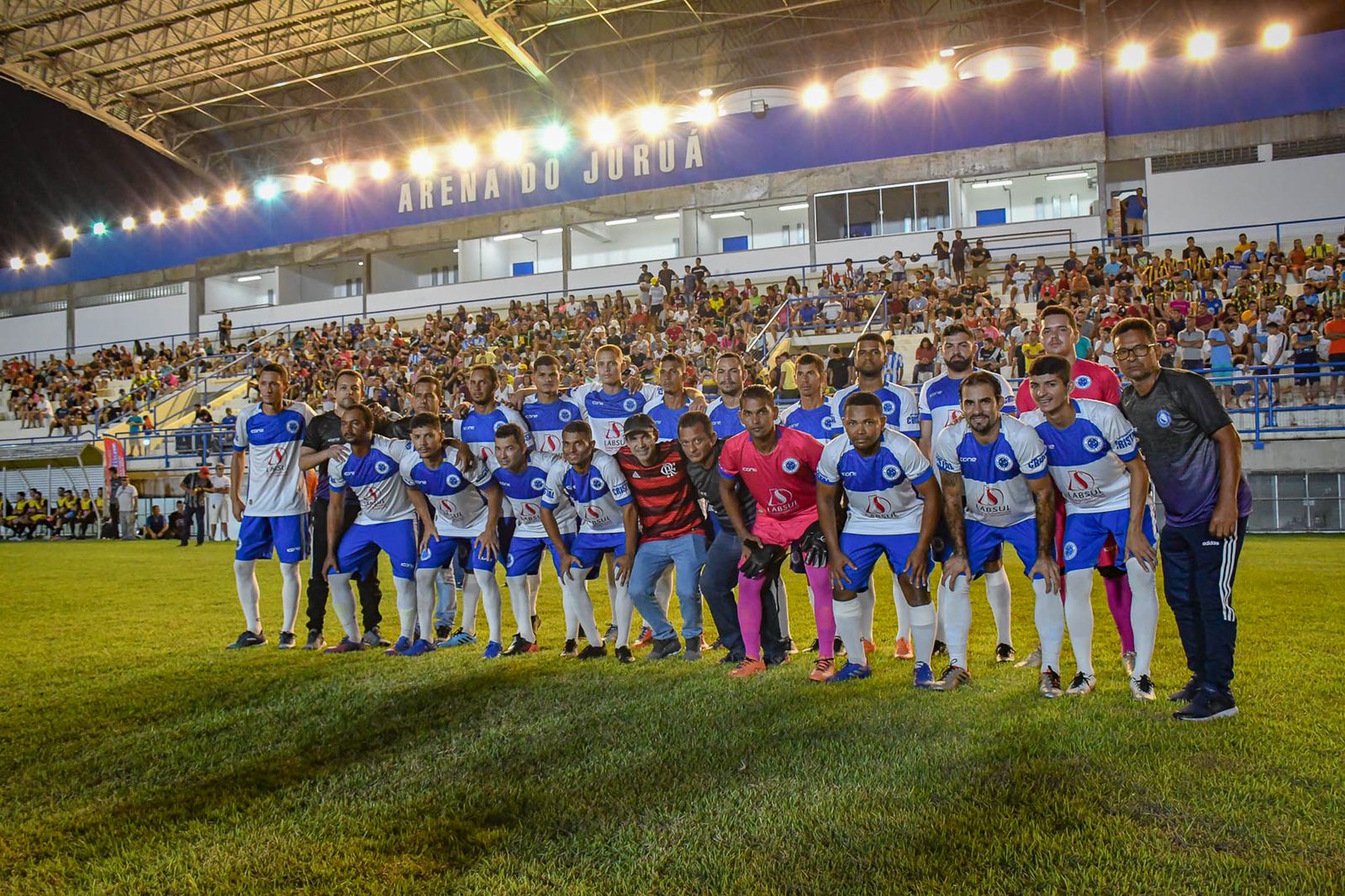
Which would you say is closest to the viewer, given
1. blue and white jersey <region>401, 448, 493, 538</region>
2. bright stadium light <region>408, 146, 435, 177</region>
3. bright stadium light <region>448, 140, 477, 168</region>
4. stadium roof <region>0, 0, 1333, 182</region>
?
blue and white jersey <region>401, 448, 493, 538</region>

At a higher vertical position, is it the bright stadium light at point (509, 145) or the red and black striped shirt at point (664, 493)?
the bright stadium light at point (509, 145)

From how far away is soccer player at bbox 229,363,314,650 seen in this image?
26.4 ft

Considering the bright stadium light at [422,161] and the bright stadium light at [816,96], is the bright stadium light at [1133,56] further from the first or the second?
the bright stadium light at [422,161]

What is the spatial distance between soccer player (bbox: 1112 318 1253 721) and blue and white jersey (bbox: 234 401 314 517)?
247 inches

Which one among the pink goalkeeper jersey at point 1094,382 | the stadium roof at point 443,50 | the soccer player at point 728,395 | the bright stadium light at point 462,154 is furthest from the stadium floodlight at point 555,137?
the pink goalkeeper jersey at point 1094,382

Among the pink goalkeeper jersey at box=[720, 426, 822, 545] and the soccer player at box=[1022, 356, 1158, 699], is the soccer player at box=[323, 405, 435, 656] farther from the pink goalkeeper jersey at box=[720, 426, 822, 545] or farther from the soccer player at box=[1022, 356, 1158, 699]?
the soccer player at box=[1022, 356, 1158, 699]

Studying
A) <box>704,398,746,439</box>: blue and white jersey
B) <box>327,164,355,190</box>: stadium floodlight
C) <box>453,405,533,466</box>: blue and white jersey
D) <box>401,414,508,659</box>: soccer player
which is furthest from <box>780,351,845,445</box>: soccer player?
<box>327,164,355,190</box>: stadium floodlight

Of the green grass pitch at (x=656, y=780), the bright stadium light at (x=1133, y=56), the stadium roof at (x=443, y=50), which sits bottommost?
the green grass pitch at (x=656, y=780)

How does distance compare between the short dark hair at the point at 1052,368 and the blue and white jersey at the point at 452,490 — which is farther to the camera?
the blue and white jersey at the point at 452,490

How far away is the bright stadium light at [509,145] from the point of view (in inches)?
1421

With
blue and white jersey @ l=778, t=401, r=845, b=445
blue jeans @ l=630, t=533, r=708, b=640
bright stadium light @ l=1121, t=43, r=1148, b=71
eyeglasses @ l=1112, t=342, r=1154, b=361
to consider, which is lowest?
blue jeans @ l=630, t=533, r=708, b=640

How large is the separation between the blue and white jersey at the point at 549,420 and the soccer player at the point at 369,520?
1.08 m

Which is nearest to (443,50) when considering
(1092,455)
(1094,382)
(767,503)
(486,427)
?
(486,427)

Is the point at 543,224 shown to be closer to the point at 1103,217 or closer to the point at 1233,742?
the point at 1103,217
